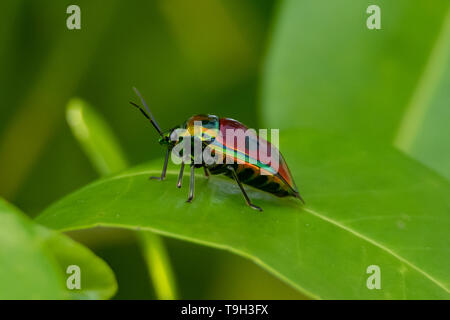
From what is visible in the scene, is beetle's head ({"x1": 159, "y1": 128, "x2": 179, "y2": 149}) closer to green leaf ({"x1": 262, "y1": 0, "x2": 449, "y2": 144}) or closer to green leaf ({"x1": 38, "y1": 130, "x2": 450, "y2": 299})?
green leaf ({"x1": 38, "y1": 130, "x2": 450, "y2": 299})

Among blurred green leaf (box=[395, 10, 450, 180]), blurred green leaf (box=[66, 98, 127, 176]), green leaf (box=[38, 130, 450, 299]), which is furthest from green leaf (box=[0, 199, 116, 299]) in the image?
blurred green leaf (box=[395, 10, 450, 180])

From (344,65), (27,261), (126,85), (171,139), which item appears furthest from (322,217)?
(126,85)

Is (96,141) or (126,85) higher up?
(126,85)

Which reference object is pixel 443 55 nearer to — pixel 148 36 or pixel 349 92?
pixel 349 92

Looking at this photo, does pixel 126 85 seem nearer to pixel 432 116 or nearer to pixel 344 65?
pixel 344 65

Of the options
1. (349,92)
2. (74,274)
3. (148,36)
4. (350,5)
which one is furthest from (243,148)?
(148,36)

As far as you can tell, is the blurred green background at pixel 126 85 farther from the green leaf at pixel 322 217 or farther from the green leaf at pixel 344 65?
the green leaf at pixel 322 217
